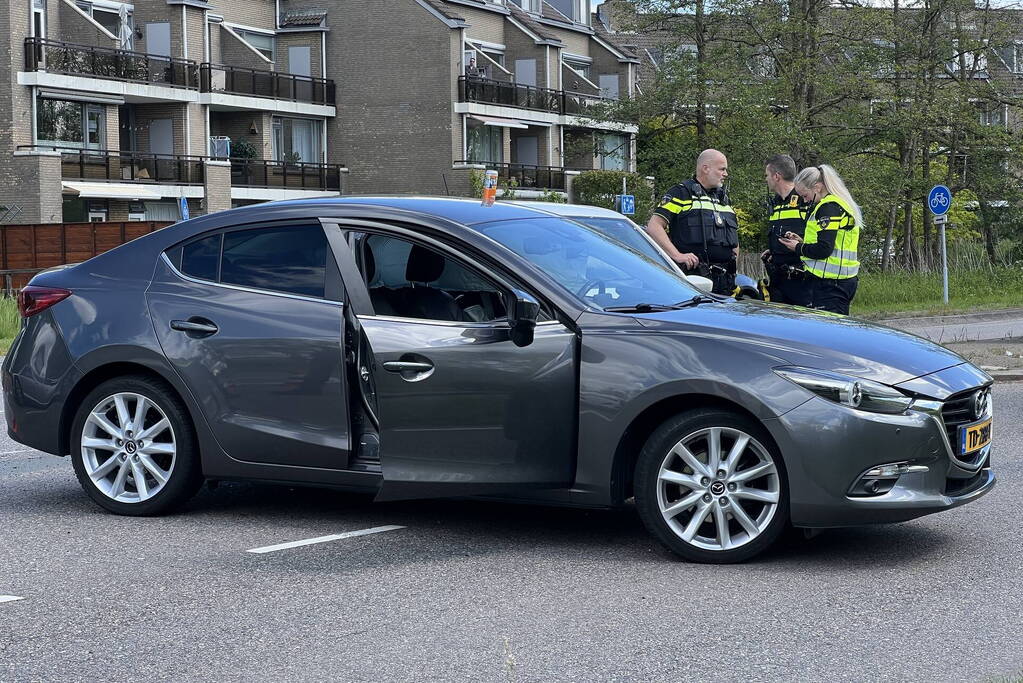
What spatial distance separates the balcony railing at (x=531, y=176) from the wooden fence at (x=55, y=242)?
68.8ft

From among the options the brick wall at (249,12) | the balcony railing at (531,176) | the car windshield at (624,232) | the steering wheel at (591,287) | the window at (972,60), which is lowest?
the steering wheel at (591,287)

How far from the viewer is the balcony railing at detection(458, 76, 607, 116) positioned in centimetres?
5488

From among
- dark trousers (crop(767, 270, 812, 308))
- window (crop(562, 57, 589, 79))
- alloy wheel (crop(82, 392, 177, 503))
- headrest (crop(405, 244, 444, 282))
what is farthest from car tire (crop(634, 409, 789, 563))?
window (crop(562, 57, 589, 79))

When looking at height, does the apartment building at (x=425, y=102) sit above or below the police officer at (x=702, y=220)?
above

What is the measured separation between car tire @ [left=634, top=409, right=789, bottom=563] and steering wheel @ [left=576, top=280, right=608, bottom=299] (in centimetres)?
74

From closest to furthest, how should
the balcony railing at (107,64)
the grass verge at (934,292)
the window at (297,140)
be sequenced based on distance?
the grass verge at (934,292) → the balcony railing at (107,64) → the window at (297,140)

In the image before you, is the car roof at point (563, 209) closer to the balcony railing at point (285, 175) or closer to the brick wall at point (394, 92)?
the balcony railing at point (285, 175)

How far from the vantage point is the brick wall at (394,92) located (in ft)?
178

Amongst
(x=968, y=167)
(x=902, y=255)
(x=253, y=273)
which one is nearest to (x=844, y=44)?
(x=968, y=167)

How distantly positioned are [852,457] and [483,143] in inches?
A: 2037

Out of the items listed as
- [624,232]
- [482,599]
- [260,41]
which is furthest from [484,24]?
[482,599]

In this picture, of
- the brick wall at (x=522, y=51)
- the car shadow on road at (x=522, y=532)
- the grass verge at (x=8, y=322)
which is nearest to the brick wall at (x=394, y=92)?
the brick wall at (x=522, y=51)

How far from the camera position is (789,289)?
1099 cm

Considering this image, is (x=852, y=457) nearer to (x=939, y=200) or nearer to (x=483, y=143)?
(x=939, y=200)
